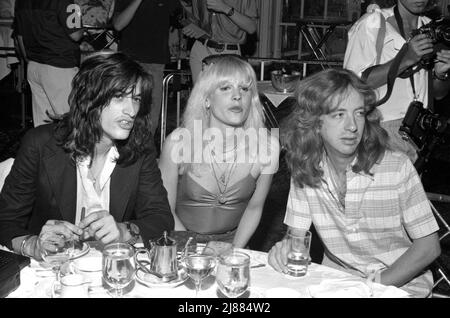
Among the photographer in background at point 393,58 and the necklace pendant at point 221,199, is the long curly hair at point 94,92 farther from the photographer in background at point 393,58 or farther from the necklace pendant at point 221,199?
the photographer in background at point 393,58

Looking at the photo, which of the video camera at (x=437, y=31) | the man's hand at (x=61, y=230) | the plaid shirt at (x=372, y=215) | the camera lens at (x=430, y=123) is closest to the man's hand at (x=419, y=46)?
the video camera at (x=437, y=31)

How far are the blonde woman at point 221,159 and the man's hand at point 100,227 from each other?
2.53 ft

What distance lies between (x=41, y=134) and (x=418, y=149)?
1853 mm

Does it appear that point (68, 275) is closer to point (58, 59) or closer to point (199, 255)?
point (199, 255)

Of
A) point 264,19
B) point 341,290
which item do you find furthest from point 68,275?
point 264,19

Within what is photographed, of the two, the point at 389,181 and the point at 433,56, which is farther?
the point at 433,56

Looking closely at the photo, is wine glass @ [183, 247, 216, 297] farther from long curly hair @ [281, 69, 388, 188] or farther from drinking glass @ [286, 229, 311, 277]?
long curly hair @ [281, 69, 388, 188]

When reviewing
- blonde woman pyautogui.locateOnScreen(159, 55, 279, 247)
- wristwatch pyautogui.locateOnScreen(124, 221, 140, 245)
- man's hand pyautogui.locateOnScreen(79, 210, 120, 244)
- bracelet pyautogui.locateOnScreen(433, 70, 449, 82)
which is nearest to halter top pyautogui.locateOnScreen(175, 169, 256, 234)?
blonde woman pyautogui.locateOnScreen(159, 55, 279, 247)

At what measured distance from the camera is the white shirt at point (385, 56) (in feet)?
9.73

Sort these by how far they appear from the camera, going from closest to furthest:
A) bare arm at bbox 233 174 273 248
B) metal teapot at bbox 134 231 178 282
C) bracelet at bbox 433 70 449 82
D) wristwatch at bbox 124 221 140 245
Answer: metal teapot at bbox 134 231 178 282
wristwatch at bbox 124 221 140 245
bare arm at bbox 233 174 273 248
bracelet at bbox 433 70 449 82

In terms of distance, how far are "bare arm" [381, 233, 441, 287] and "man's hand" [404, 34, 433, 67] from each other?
116 centimetres

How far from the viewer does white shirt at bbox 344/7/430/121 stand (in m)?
2.97

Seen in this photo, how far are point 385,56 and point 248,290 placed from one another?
1.92 m

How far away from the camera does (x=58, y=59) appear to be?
4.48m
